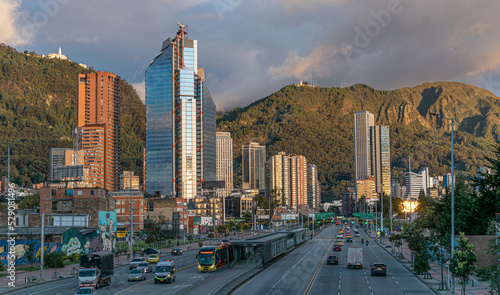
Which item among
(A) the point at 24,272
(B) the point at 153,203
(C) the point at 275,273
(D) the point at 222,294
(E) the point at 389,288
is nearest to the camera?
(D) the point at 222,294

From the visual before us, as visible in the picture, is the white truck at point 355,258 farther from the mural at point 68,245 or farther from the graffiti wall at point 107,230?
the graffiti wall at point 107,230

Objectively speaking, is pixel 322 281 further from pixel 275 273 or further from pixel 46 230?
pixel 46 230

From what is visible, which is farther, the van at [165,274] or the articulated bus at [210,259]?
the articulated bus at [210,259]

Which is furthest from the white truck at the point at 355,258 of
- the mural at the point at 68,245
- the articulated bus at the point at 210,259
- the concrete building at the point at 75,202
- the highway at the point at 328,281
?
the concrete building at the point at 75,202

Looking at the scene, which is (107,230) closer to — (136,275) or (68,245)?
(68,245)

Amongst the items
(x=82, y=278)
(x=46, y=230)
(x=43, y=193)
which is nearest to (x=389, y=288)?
(x=82, y=278)

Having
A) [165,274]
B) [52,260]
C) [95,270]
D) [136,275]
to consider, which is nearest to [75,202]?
[52,260]
